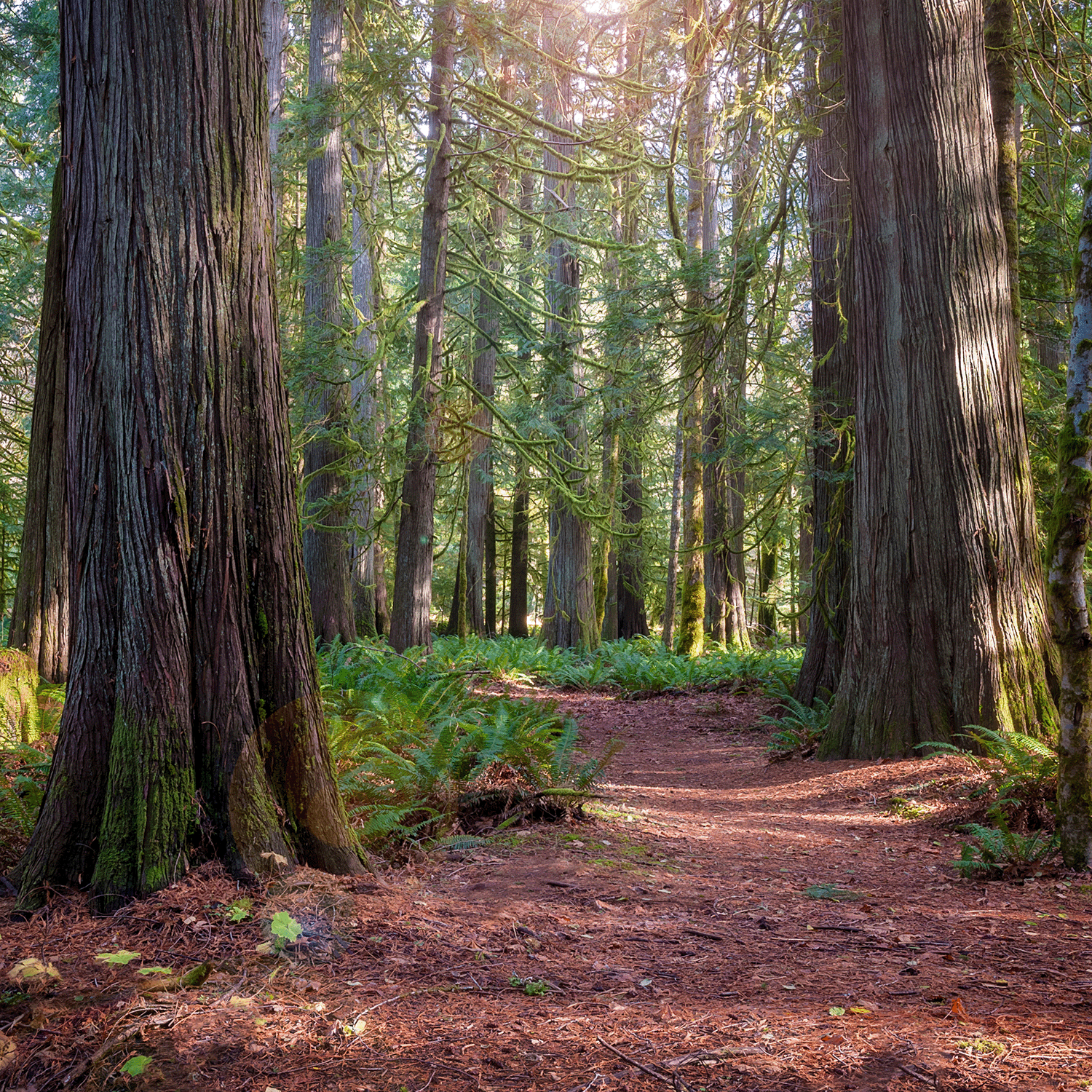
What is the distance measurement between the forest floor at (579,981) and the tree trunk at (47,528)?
3.82 m

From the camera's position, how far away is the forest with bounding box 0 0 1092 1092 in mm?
2447

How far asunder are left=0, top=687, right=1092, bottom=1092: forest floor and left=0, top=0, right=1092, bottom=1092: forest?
0.02m

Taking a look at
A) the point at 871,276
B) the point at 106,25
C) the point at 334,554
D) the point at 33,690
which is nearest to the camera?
the point at 106,25

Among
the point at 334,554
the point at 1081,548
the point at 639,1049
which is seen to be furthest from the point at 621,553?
the point at 639,1049

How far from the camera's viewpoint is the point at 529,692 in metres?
11.5

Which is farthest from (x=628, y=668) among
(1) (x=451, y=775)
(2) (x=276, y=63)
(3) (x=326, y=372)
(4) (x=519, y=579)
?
(4) (x=519, y=579)

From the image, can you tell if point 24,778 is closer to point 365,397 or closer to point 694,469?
point 694,469

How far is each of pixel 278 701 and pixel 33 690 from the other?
338cm

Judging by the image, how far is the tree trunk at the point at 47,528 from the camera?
5.92m

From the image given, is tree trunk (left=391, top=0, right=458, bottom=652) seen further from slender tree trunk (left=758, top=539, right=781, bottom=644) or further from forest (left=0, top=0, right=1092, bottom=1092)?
slender tree trunk (left=758, top=539, right=781, bottom=644)

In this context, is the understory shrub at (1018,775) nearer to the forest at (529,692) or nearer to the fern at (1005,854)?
the forest at (529,692)

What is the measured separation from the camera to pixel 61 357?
5957mm

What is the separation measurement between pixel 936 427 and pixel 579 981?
494 centimetres

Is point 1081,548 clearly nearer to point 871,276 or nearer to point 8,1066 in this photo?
point 871,276
